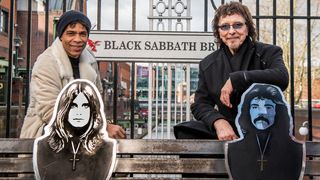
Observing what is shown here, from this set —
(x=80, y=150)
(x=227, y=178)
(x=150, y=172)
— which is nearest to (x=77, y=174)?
(x=80, y=150)

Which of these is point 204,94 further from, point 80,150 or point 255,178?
point 80,150

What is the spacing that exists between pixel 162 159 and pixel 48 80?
761 mm

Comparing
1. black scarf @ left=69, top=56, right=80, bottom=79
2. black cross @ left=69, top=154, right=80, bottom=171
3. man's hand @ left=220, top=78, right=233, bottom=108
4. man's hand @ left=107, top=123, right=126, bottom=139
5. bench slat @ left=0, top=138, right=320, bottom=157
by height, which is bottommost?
black cross @ left=69, top=154, right=80, bottom=171

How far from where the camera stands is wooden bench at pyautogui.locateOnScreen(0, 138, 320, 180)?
2.13 m

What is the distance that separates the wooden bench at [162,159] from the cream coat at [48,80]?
0.22 metres

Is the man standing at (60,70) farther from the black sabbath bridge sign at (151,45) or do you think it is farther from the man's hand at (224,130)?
the black sabbath bridge sign at (151,45)

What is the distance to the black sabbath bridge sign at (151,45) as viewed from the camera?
405 cm

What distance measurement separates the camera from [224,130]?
2182 millimetres

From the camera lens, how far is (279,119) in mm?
2000

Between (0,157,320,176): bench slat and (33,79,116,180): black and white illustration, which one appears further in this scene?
(0,157,320,176): bench slat

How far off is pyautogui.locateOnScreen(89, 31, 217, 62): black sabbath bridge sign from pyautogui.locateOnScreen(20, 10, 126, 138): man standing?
1.52 m

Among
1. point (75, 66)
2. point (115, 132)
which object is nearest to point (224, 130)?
point (115, 132)

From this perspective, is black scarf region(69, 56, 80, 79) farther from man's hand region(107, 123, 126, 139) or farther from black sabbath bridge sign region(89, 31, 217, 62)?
black sabbath bridge sign region(89, 31, 217, 62)

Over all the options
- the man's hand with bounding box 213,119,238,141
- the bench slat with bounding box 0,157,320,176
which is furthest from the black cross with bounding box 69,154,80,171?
the man's hand with bounding box 213,119,238,141
